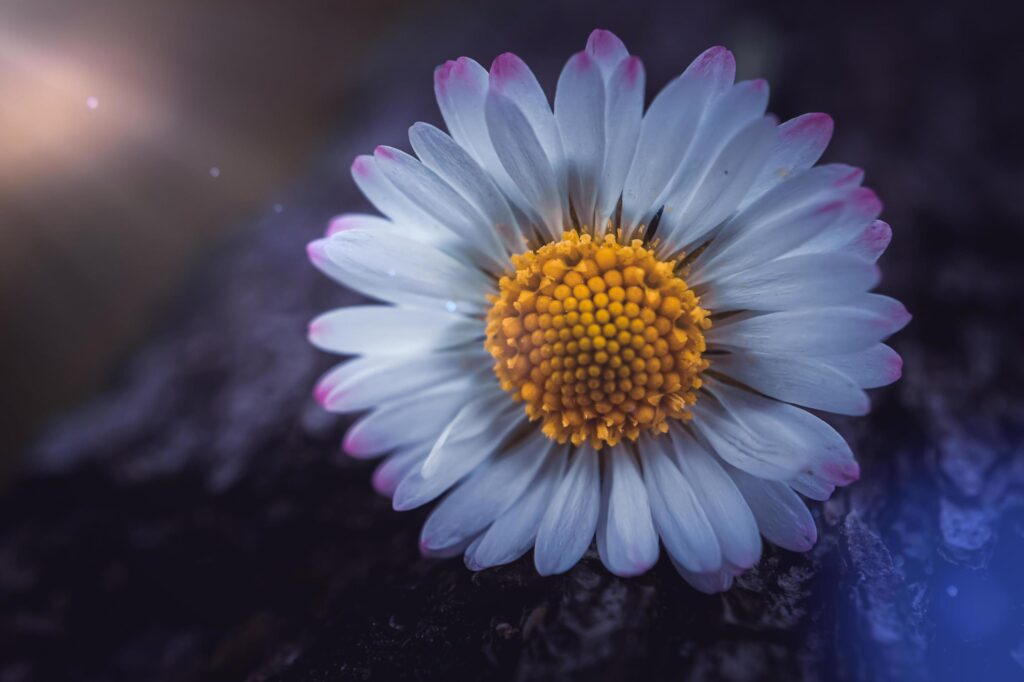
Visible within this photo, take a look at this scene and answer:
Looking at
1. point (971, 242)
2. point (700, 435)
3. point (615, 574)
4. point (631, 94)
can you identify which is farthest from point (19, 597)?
point (971, 242)

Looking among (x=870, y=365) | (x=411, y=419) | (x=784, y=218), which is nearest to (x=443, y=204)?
(x=411, y=419)

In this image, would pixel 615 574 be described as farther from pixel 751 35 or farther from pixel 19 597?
pixel 751 35

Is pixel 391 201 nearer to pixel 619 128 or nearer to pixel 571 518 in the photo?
pixel 619 128

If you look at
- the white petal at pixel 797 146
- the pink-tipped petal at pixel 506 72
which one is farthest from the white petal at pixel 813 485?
the pink-tipped petal at pixel 506 72

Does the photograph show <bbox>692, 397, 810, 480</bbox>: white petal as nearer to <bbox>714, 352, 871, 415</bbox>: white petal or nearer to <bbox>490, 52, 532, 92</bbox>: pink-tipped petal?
<bbox>714, 352, 871, 415</bbox>: white petal

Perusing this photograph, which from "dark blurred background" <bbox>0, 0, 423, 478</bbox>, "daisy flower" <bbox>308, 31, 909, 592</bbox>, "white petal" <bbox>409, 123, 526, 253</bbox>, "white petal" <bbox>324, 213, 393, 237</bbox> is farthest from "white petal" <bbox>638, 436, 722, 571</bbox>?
"dark blurred background" <bbox>0, 0, 423, 478</bbox>

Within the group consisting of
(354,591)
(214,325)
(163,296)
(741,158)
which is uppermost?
(163,296)
